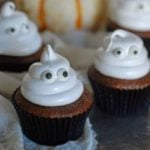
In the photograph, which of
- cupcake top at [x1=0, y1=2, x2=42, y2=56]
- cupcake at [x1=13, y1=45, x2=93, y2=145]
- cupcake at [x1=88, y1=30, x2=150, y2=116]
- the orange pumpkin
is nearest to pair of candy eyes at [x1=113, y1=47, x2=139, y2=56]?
cupcake at [x1=88, y1=30, x2=150, y2=116]

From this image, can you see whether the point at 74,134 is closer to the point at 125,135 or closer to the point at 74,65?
the point at 125,135

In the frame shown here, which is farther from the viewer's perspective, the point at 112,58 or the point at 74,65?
the point at 74,65

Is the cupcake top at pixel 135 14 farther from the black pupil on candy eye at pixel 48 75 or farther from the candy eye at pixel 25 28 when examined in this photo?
the black pupil on candy eye at pixel 48 75

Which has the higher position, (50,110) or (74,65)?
(50,110)

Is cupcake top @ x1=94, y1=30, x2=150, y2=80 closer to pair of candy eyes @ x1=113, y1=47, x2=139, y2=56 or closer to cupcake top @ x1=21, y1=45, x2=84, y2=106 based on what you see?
pair of candy eyes @ x1=113, y1=47, x2=139, y2=56

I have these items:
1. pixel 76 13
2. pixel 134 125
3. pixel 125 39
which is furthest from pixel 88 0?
pixel 134 125

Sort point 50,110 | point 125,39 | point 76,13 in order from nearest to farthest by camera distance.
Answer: point 50,110 → point 125,39 → point 76,13

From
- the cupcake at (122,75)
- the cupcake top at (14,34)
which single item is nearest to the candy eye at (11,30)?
the cupcake top at (14,34)
